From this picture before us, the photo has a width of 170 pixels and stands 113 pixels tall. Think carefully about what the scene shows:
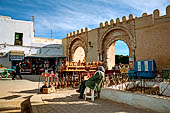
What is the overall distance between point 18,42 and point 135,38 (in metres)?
12.9

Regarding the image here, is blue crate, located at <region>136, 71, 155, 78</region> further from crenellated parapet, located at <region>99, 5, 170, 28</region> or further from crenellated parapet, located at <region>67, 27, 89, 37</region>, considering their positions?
crenellated parapet, located at <region>67, 27, 89, 37</region>

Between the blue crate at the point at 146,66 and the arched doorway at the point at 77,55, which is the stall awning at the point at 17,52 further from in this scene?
the blue crate at the point at 146,66

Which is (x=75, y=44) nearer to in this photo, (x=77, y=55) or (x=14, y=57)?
(x=77, y=55)

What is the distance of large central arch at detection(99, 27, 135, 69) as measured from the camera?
38.1 feet

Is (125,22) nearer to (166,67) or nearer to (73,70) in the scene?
A: (166,67)

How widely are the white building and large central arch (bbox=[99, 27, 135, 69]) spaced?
7.85 meters

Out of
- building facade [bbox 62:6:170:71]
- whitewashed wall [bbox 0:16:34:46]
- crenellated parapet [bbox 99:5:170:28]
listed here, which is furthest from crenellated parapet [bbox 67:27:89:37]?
whitewashed wall [bbox 0:16:34:46]

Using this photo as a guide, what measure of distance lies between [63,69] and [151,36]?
23.2ft

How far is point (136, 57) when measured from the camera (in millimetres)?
11266

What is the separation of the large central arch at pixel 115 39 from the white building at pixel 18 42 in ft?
25.8

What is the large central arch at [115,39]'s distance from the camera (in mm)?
11609

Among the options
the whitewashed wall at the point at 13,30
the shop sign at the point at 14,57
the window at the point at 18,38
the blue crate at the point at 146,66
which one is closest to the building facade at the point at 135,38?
the blue crate at the point at 146,66

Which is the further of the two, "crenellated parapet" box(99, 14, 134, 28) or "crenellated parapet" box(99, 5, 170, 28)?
"crenellated parapet" box(99, 14, 134, 28)

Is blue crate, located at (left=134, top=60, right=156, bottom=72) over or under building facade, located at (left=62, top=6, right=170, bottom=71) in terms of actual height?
under
